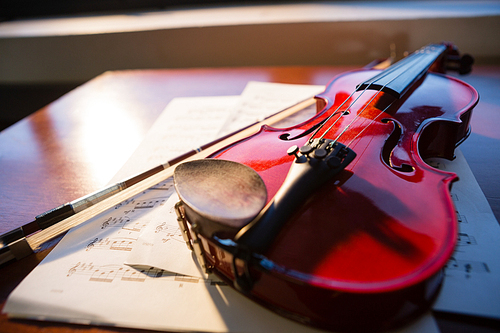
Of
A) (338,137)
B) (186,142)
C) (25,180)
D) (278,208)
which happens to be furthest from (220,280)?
(25,180)

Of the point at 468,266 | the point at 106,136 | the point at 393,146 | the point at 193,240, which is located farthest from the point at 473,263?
the point at 106,136

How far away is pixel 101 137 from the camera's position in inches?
39.2

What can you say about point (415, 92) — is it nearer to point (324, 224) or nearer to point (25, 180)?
point (324, 224)

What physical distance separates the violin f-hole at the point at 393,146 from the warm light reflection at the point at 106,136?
0.63 metres

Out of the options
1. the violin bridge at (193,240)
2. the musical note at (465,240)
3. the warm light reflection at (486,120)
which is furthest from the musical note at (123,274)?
the warm light reflection at (486,120)

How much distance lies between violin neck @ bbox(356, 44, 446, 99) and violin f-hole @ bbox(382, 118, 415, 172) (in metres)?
0.10

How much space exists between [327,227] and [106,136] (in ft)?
2.70

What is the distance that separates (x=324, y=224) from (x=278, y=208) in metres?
0.06

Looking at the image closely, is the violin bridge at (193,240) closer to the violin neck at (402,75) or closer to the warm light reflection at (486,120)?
the violin neck at (402,75)

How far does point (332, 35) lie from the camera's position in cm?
144

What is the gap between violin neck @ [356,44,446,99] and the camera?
2.37ft

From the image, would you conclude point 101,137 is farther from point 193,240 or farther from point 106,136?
point 193,240

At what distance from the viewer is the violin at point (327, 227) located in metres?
0.36

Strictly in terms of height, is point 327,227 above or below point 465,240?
above
